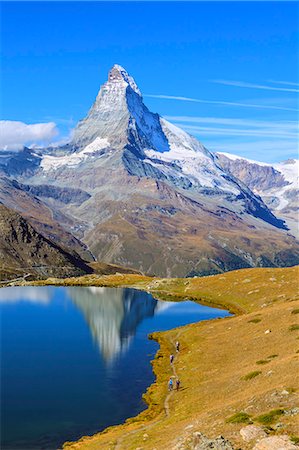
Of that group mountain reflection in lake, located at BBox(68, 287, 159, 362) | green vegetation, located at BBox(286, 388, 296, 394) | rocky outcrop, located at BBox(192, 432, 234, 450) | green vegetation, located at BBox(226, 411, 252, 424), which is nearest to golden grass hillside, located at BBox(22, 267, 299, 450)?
green vegetation, located at BBox(226, 411, 252, 424)

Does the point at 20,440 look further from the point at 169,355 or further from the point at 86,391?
the point at 169,355

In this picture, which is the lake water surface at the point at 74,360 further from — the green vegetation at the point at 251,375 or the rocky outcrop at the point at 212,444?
the rocky outcrop at the point at 212,444

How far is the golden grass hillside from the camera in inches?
2007

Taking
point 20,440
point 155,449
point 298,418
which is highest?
point 298,418

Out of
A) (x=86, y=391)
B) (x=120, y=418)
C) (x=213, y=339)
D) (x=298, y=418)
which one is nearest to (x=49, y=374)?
(x=86, y=391)

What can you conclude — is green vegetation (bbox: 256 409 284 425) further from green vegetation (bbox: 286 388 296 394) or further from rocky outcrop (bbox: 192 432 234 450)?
green vegetation (bbox: 286 388 296 394)

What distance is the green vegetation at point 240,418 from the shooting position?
50.5 meters

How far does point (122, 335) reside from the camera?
126m

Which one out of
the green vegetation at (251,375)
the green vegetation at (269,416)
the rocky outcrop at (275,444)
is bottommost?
the green vegetation at (251,375)

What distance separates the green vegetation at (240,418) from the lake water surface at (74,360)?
71.4 feet

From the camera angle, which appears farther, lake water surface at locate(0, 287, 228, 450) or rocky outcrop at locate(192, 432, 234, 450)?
lake water surface at locate(0, 287, 228, 450)

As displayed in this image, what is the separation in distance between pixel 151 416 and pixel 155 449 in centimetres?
1901

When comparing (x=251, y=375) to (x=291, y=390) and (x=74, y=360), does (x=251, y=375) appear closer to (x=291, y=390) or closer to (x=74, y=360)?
(x=291, y=390)

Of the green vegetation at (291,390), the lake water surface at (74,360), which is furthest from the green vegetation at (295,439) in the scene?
the lake water surface at (74,360)
